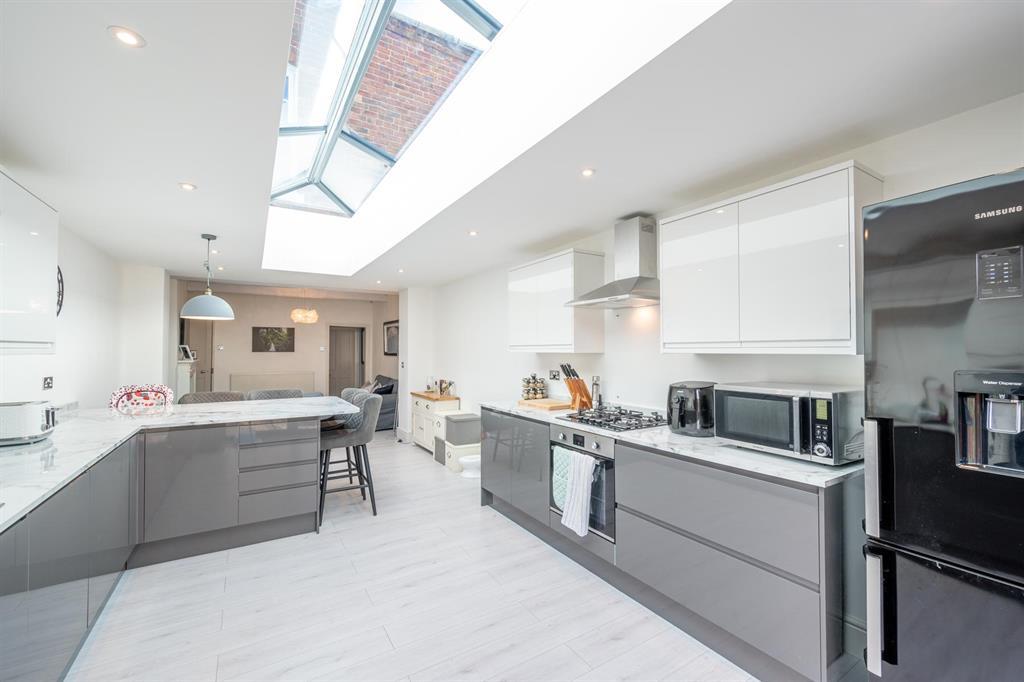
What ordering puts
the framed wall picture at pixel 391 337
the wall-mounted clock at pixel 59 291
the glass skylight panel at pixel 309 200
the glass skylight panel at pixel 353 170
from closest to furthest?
the wall-mounted clock at pixel 59 291 → the glass skylight panel at pixel 353 170 → the glass skylight panel at pixel 309 200 → the framed wall picture at pixel 391 337

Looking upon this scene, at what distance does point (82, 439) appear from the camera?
7.72 ft

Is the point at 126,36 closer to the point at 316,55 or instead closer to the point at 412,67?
the point at 316,55

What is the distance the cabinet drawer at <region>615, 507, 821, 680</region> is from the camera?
1646 millimetres

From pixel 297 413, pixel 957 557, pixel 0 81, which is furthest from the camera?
pixel 297 413

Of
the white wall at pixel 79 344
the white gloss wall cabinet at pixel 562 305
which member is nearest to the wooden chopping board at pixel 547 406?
the white gloss wall cabinet at pixel 562 305

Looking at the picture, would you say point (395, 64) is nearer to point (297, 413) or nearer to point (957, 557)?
point (297, 413)

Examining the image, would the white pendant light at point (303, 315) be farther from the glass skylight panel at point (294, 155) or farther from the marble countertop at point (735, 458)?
the marble countertop at point (735, 458)

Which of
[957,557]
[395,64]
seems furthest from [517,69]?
[957,557]

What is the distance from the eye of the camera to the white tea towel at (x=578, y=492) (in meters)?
2.61

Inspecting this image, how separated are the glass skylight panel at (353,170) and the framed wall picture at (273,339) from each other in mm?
5643

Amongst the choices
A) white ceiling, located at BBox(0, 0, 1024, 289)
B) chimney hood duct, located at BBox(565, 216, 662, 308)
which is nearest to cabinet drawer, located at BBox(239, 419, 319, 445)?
white ceiling, located at BBox(0, 0, 1024, 289)

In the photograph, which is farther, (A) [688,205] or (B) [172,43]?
(A) [688,205]

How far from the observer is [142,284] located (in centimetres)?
505

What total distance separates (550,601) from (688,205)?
8.59 feet
